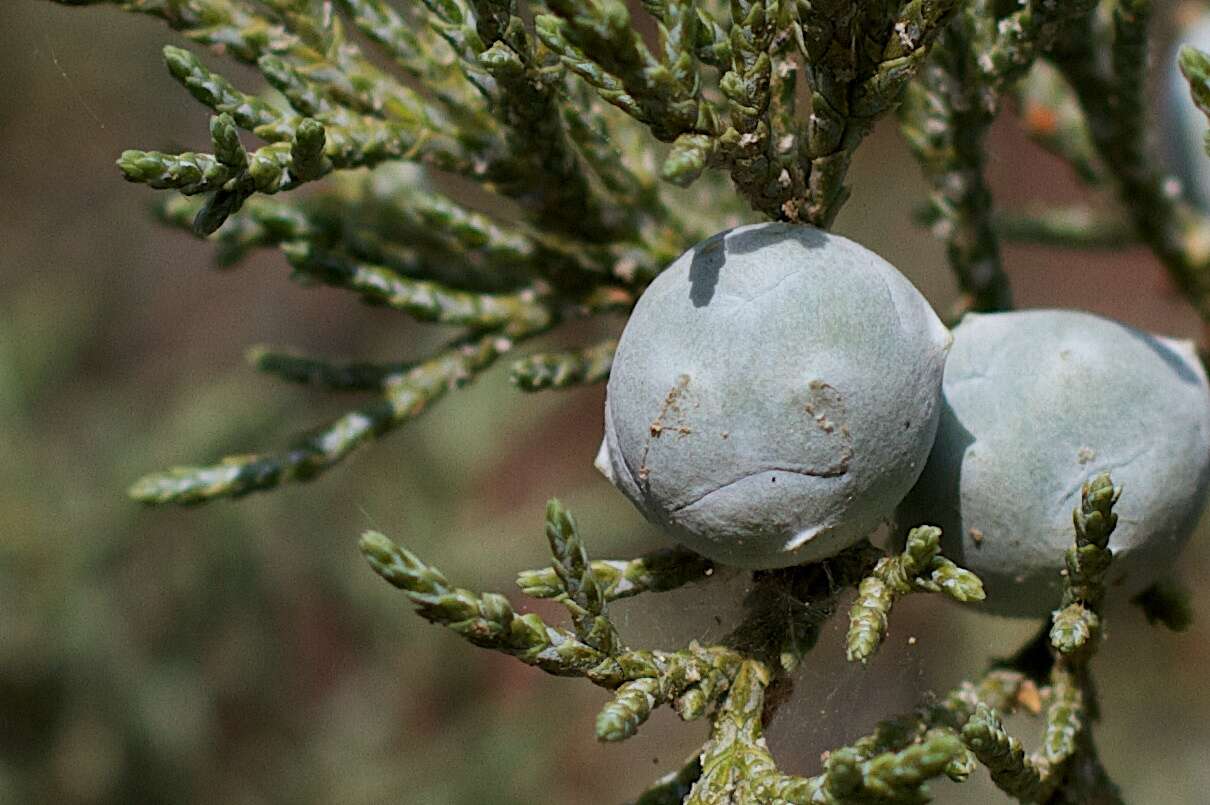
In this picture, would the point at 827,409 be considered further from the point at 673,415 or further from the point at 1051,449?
the point at 1051,449

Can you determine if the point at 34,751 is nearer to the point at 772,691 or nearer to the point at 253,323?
the point at 772,691

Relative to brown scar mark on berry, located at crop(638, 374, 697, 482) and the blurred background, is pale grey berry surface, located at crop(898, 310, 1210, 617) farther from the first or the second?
the blurred background

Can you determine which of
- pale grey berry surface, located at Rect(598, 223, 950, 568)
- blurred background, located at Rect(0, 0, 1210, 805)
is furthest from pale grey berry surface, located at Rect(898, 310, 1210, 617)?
blurred background, located at Rect(0, 0, 1210, 805)

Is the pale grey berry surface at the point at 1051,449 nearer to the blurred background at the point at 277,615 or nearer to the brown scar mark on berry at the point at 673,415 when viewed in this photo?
the brown scar mark on berry at the point at 673,415

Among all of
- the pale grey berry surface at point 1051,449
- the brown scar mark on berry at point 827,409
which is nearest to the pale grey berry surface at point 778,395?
the brown scar mark on berry at point 827,409

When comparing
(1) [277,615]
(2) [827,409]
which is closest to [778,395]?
(2) [827,409]

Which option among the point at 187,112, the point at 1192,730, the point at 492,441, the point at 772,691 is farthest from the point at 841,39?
the point at 187,112

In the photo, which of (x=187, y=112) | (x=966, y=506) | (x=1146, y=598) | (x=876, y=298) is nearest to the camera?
(x=876, y=298)
